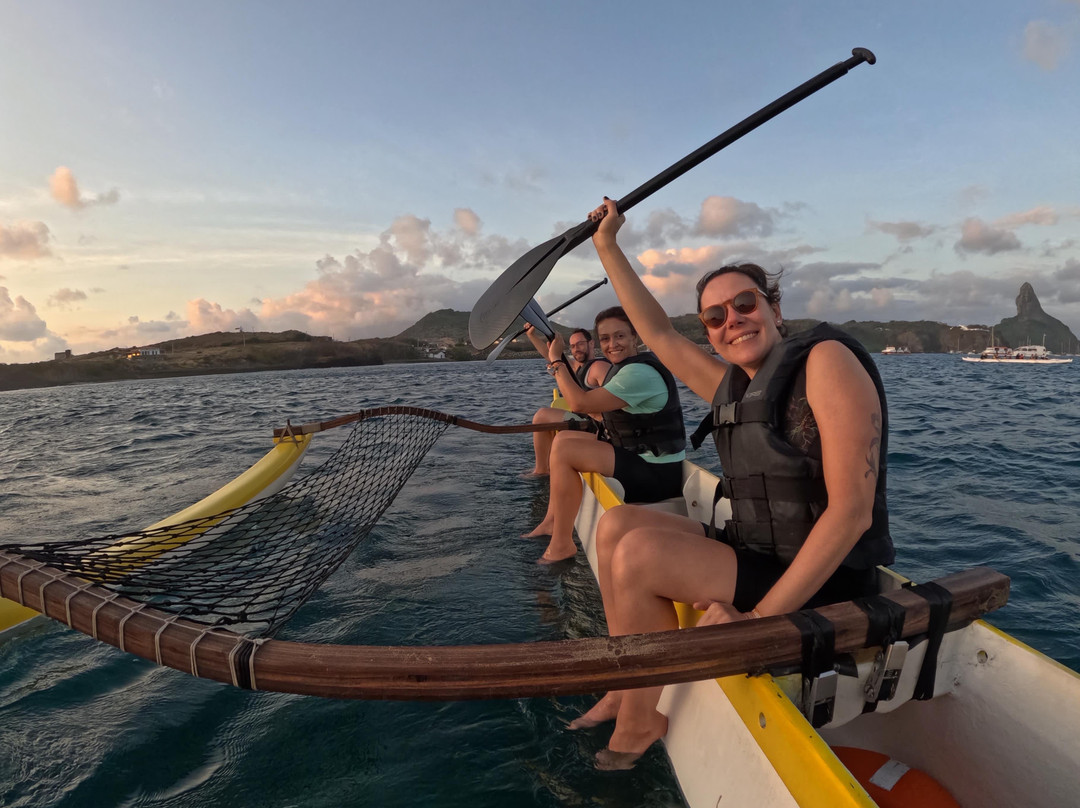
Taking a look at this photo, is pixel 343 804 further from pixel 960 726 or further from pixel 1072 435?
pixel 1072 435

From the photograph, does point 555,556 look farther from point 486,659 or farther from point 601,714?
point 486,659

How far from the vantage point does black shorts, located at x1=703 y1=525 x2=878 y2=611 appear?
6.25 feet

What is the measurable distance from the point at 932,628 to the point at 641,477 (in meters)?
2.69

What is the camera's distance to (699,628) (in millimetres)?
1549

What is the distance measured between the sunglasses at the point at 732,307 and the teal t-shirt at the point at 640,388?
1.98 m

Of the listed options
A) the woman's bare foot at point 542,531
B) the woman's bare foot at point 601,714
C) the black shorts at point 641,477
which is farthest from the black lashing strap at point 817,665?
the woman's bare foot at point 542,531

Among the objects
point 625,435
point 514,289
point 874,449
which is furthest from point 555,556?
point 874,449

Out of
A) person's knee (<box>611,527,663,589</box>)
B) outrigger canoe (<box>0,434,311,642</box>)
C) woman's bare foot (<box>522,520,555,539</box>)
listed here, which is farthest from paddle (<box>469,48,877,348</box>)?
outrigger canoe (<box>0,434,311,642</box>)

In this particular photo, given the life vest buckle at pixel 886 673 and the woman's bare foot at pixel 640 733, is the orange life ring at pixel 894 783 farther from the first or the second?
the woman's bare foot at pixel 640 733

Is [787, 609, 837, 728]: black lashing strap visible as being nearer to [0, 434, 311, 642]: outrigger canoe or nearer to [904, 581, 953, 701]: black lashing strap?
[904, 581, 953, 701]: black lashing strap

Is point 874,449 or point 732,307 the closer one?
point 874,449

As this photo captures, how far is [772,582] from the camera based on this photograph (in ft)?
6.55

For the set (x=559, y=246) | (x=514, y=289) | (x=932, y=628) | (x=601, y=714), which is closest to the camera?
(x=932, y=628)

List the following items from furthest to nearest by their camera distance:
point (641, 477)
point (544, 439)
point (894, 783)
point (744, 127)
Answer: point (544, 439) → point (641, 477) → point (744, 127) → point (894, 783)
